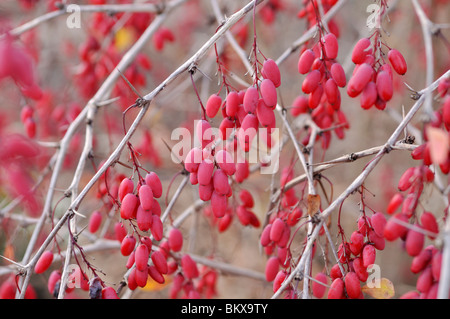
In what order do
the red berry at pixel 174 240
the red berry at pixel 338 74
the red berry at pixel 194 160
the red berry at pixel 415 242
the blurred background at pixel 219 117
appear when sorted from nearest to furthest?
the red berry at pixel 415 242, the red berry at pixel 194 160, the red berry at pixel 338 74, the red berry at pixel 174 240, the blurred background at pixel 219 117

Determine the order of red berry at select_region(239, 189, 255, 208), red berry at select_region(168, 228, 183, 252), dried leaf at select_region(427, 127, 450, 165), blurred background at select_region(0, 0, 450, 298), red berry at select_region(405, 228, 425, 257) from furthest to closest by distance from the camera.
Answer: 1. blurred background at select_region(0, 0, 450, 298)
2. red berry at select_region(239, 189, 255, 208)
3. red berry at select_region(168, 228, 183, 252)
4. red berry at select_region(405, 228, 425, 257)
5. dried leaf at select_region(427, 127, 450, 165)

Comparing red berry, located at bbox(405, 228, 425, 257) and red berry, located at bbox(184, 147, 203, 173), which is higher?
red berry, located at bbox(184, 147, 203, 173)

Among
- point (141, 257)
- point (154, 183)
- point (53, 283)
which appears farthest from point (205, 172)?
point (53, 283)

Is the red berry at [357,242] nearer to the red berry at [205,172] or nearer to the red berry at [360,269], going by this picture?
the red berry at [360,269]

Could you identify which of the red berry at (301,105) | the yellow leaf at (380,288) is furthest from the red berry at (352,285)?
the red berry at (301,105)

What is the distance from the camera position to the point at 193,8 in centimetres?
400

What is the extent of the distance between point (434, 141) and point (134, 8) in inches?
55.0

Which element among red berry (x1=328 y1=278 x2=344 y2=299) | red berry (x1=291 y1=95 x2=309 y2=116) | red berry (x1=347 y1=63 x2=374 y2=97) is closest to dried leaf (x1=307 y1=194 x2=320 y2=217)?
red berry (x1=328 y1=278 x2=344 y2=299)

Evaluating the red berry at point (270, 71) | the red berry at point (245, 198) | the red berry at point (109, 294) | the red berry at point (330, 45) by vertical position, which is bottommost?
the red berry at point (109, 294)

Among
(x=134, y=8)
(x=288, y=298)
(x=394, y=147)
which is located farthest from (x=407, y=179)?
(x=134, y=8)

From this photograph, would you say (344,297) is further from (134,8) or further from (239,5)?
(239,5)

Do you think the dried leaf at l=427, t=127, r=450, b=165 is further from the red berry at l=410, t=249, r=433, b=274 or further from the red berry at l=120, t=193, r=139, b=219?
the red berry at l=120, t=193, r=139, b=219

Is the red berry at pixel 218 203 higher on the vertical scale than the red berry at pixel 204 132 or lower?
lower

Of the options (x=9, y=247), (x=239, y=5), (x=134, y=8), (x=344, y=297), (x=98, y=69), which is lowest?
(x=344, y=297)
